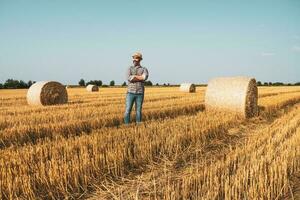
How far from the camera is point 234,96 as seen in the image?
39.7 ft

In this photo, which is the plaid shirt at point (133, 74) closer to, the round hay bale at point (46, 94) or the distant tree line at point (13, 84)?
the round hay bale at point (46, 94)

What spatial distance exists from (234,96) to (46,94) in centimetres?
867

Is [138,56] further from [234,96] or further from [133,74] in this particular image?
[234,96]

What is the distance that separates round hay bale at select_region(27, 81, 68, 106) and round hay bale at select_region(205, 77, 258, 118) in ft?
24.8

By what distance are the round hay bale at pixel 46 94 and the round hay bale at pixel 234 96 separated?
7561 millimetres

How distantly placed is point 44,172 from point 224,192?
2.41m

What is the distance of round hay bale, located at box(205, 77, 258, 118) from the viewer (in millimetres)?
11844

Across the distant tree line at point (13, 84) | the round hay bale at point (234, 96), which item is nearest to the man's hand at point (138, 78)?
the round hay bale at point (234, 96)

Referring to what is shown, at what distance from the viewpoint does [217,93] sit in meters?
12.7

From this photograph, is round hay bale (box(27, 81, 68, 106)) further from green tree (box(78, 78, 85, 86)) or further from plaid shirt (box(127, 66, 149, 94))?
green tree (box(78, 78, 85, 86))

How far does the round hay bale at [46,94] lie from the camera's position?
1548 cm

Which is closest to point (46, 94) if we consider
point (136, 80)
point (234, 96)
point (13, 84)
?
point (136, 80)

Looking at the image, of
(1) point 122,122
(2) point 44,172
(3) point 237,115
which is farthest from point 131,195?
(3) point 237,115

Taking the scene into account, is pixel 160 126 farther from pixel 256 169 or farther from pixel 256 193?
pixel 256 193
